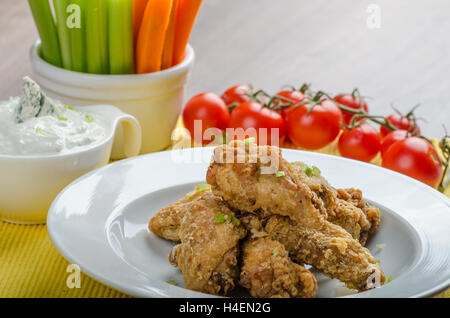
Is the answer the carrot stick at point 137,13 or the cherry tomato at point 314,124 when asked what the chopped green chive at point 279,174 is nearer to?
the cherry tomato at point 314,124

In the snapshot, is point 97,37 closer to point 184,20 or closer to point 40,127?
point 184,20

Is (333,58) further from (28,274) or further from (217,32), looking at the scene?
(28,274)

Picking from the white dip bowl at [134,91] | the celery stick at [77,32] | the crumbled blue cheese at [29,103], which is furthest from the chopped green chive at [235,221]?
the celery stick at [77,32]

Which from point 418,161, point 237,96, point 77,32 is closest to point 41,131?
point 77,32

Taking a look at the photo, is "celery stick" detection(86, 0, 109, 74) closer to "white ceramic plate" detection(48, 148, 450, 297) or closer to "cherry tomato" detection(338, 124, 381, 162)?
"white ceramic plate" detection(48, 148, 450, 297)

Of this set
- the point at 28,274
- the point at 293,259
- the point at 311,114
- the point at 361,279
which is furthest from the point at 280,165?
the point at 311,114

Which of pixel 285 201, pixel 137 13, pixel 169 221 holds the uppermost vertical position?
pixel 137 13

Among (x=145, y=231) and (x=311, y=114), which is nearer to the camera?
(x=145, y=231)
